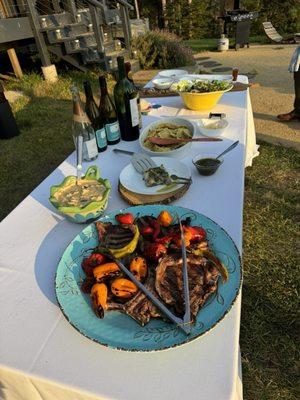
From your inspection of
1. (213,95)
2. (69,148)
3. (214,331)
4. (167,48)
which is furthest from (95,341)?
(167,48)

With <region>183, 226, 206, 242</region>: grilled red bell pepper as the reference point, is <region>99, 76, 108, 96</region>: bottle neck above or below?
above

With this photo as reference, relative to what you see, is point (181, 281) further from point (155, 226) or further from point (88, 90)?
point (88, 90)

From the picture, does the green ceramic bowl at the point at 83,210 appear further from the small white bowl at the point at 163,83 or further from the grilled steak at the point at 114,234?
the small white bowl at the point at 163,83

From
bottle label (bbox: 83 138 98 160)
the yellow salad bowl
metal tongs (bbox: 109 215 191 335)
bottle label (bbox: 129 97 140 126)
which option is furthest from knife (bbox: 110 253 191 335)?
the yellow salad bowl

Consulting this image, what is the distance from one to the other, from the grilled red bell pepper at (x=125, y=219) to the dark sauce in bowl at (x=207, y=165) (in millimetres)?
558

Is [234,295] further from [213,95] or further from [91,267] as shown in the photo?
[213,95]

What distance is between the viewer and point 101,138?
75.0 inches

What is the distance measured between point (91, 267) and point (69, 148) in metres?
3.83

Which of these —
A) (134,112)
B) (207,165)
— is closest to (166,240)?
(207,165)

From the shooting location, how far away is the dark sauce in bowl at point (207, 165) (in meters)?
1.57

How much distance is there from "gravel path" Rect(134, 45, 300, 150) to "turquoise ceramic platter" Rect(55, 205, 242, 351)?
3443 millimetres

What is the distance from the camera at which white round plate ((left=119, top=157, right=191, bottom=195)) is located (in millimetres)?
1466

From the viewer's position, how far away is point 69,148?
4.55 meters

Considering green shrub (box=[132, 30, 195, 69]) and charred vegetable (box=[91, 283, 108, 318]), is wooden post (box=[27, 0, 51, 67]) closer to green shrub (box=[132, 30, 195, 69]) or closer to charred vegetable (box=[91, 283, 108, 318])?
green shrub (box=[132, 30, 195, 69])
